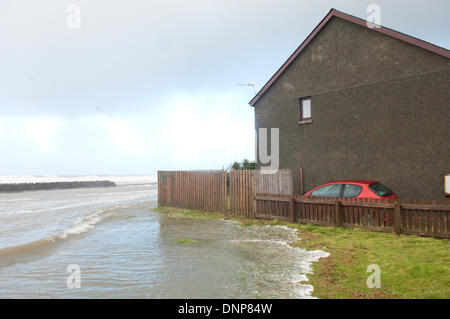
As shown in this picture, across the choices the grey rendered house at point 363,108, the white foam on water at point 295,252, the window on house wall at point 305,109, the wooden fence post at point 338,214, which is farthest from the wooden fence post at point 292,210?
the window on house wall at point 305,109

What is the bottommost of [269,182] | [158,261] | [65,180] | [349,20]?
[65,180]

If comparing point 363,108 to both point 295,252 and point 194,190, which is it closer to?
point 295,252

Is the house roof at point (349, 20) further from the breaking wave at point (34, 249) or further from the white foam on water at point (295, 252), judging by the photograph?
the breaking wave at point (34, 249)

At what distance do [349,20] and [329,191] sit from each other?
7.57 metres

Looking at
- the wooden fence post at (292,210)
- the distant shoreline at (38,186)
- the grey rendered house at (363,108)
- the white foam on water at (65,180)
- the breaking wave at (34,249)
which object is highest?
the grey rendered house at (363,108)

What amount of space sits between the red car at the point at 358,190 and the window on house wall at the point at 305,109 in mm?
5054

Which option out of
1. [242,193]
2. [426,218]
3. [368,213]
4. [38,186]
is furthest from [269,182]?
[38,186]

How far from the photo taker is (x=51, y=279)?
6922 mm

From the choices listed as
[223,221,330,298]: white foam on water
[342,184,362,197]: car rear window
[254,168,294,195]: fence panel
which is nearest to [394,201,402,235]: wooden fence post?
[342,184,362,197]: car rear window

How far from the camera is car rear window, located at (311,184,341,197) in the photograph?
11373 mm

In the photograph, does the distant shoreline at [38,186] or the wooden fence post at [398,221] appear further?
the distant shoreline at [38,186]

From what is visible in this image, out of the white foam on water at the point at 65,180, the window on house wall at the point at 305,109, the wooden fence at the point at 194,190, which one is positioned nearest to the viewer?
the wooden fence at the point at 194,190

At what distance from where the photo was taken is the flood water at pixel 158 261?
19.5ft

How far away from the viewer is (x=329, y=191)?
38.0 feet
